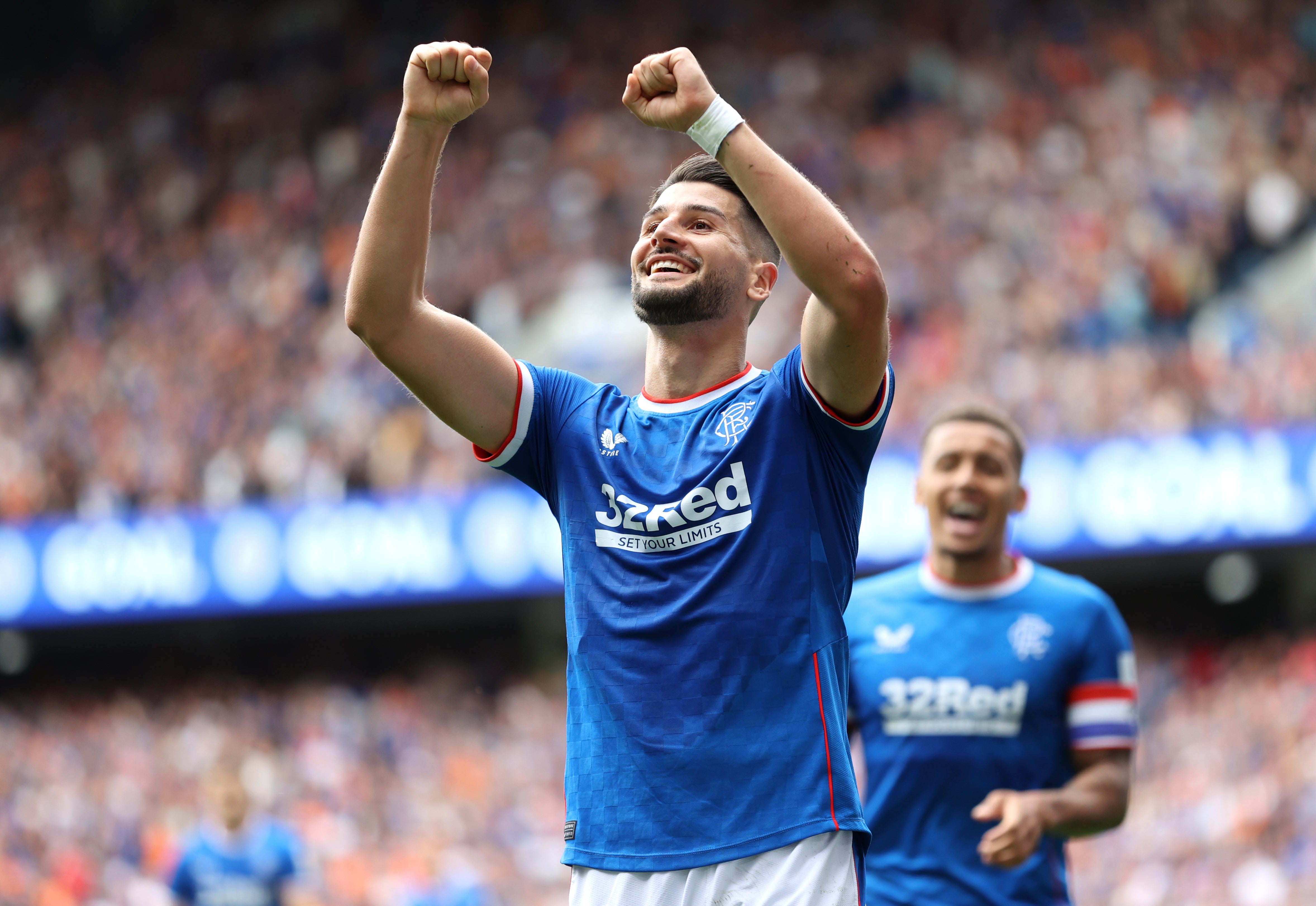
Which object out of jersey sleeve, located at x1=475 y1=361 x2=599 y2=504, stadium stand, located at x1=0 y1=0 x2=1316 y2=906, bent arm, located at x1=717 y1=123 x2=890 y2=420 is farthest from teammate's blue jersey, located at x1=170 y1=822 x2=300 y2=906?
bent arm, located at x1=717 y1=123 x2=890 y2=420

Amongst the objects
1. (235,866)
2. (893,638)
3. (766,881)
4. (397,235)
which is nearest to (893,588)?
(893,638)

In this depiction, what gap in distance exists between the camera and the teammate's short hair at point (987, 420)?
484 cm

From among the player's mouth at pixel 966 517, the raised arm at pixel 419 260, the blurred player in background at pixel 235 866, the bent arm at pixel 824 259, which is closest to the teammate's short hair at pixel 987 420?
the player's mouth at pixel 966 517

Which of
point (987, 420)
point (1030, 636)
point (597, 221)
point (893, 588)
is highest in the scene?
point (597, 221)

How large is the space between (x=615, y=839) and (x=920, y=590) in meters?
2.12

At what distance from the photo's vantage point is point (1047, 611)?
457cm

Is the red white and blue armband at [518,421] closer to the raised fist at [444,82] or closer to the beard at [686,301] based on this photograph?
the beard at [686,301]

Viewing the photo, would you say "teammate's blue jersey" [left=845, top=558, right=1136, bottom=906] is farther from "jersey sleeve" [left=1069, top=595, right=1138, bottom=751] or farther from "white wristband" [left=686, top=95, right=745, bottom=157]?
"white wristband" [left=686, top=95, right=745, bottom=157]

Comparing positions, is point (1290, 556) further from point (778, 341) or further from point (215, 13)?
point (215, 13)

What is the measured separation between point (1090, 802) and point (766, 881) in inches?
69.1

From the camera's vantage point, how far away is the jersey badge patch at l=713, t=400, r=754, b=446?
3.03 meters

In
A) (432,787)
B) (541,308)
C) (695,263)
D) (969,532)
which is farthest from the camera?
(541,308)

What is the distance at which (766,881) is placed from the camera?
9.09 feet

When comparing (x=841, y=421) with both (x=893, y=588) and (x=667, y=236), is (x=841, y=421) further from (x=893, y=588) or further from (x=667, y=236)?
(x=893, y=588)
